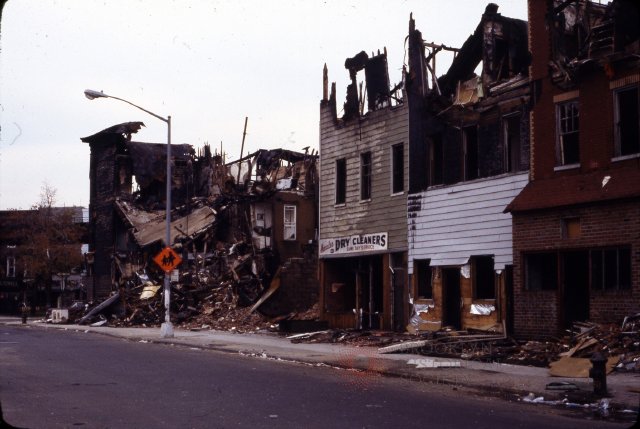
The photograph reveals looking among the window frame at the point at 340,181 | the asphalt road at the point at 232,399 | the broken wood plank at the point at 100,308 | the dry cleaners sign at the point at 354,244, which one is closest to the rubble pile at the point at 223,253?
the broken wood plank at the point at 100,308

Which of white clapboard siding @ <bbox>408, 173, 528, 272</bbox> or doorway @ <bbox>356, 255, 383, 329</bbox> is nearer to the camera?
white clapboard siding @ <bbox>408, 173, 528, 272</bbox>

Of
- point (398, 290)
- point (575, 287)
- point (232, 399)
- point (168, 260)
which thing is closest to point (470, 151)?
point (398, 290)

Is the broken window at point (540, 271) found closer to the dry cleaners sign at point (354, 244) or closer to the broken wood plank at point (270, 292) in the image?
the dry cleaners sign at point (354, 244)

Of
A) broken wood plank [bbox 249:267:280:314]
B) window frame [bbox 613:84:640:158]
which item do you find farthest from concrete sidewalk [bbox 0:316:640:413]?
broken wood plank [bbox 249:267:280:314]

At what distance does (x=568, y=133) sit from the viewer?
68.2 feet

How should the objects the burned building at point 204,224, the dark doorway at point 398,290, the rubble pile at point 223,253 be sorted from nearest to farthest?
the dark doorway at point 398,290 < the rubble pile at point 223,253 < the burned building at point 204,224

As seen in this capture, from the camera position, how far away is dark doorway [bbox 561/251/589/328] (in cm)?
2042

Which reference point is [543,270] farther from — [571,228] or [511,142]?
[511,142]

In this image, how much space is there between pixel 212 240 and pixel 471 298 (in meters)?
21.1

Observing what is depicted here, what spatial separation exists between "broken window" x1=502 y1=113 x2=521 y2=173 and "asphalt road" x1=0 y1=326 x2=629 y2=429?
867 centimetres

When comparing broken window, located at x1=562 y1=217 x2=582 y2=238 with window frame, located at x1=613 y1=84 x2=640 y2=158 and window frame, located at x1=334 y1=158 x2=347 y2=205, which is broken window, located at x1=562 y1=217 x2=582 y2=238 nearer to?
window frame, located at x1=613 y1=84 x2=640 y2=158

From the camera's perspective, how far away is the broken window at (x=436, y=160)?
2659cm

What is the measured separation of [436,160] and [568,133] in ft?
21.2

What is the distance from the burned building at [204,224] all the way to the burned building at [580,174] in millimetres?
16429
